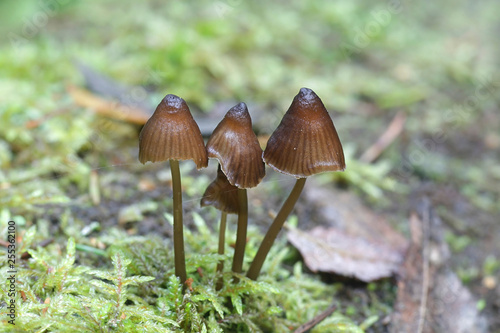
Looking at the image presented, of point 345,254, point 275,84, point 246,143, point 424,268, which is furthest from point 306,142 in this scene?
point 275,84

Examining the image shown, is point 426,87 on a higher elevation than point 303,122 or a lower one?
higher

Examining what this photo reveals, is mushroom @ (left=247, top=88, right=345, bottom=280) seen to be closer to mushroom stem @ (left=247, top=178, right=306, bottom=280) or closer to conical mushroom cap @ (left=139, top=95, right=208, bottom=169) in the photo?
mushroom stem @ (left=247, top=178, right=306, bottom=280)

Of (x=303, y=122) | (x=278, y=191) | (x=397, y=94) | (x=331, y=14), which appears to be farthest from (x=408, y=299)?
(x=331, y=14)

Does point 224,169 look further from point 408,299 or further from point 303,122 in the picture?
point 408,299

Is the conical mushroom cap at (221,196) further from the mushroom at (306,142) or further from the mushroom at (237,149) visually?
the mushroom at (306,142)

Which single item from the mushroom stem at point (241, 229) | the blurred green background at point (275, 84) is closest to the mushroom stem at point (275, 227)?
the mushroom stem at point (241, 229)

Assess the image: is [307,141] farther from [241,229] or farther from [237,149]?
[241,229]
